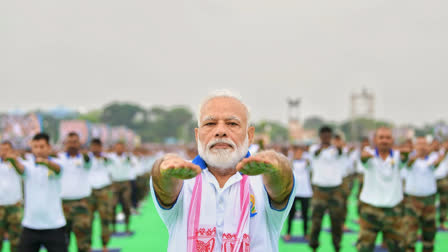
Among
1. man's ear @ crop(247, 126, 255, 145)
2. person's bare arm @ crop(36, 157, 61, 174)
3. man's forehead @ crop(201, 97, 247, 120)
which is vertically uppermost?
man's forehead @ crop(201, 97, 247, 120)

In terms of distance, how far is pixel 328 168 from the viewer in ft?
26.3

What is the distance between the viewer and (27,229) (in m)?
5.04

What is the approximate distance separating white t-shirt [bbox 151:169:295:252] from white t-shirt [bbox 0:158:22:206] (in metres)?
5.90

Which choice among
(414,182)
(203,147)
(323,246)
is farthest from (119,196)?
(203,147)

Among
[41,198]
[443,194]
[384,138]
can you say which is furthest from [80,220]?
[443,194]

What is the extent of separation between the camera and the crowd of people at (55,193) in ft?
16.7

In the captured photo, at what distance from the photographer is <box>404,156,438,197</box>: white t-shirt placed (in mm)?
7812

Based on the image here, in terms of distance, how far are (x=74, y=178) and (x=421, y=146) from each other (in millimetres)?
6459

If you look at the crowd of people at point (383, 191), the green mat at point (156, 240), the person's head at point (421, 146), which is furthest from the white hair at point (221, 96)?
the person's head at point (421, 146)

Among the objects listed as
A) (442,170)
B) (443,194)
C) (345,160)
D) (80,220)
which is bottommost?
(443,194)

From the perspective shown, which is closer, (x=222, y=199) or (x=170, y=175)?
(x=170, y=175)

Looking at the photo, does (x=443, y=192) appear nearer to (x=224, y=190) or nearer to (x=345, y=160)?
(x=345, y=160)

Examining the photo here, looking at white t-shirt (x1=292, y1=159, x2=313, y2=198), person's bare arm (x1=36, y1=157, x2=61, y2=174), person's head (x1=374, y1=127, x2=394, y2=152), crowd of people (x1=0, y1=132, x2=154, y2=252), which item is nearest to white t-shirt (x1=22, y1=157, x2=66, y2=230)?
crowd of people (x1=0, y1=132, x2=154, y2=252)

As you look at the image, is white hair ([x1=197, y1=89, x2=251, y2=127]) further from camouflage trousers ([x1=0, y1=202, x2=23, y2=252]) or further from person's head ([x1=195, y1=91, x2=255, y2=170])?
camouflage trousers ([x1=0, y1=202, x2=23, y2=252])
